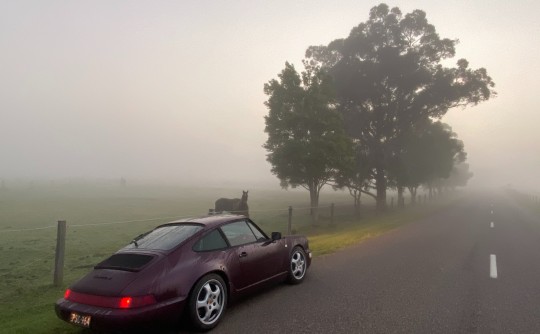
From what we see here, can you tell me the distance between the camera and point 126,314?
438 cm

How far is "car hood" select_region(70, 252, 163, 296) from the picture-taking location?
465 cm

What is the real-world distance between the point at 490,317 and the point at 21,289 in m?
9.61

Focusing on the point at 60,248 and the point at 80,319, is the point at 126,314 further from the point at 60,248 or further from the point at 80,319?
the point at 60,248

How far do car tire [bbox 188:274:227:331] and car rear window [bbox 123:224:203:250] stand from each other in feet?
2.34

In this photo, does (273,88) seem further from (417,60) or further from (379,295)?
(379,295)

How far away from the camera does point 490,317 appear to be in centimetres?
570

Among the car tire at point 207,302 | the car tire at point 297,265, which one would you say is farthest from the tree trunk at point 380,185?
the car tire at point 207,302

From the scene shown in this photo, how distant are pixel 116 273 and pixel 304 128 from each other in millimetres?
18865

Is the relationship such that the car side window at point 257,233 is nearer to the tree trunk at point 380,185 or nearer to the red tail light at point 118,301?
the red tail light at point 118,301

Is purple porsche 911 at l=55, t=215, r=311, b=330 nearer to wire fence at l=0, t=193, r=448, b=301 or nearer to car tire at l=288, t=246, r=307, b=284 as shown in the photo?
car tire at l=288, t=246, r=307, b=284

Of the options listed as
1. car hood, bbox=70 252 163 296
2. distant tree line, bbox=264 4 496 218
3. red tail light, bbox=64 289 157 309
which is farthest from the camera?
distant tree line, bbox=264 4 496 218

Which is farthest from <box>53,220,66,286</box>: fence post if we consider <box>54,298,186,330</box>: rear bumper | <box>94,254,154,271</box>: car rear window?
<box>54,298,186,330</box>: rear bumper

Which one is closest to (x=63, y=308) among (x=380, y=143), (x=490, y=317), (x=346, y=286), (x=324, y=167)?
(x=346, y=286)

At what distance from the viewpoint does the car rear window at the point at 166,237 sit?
5.44 meters
